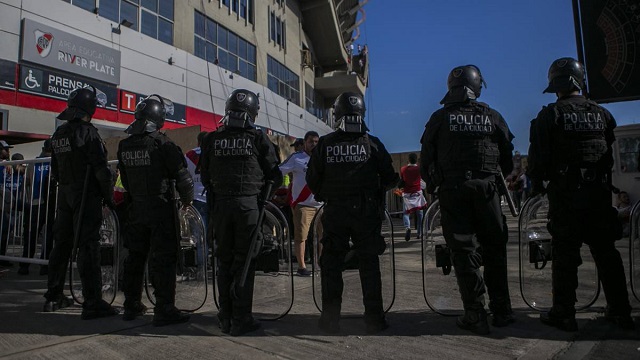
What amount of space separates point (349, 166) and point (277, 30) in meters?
27.4

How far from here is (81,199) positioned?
4.19 m

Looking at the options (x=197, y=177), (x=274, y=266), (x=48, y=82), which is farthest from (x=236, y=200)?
(x=48, y=82)

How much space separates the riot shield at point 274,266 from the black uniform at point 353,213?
1.84 ft

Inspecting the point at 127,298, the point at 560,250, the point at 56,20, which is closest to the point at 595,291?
the point at 560,250

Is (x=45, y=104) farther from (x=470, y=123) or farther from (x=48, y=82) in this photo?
(x=470, y=123)

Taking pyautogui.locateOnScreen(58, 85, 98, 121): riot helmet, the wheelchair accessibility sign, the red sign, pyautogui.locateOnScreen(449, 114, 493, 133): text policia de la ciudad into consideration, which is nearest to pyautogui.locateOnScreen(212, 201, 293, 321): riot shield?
pyautogui.locateOnScreen(449, 114, 493, 133): text policia de la ciudad

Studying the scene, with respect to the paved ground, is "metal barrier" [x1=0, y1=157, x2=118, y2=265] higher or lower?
higher

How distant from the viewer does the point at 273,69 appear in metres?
28.0

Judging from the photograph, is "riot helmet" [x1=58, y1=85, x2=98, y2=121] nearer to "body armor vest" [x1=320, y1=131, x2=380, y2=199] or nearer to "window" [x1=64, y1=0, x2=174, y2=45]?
"body armor vest" [x1=320, y1=131, x2=380, y2=199]

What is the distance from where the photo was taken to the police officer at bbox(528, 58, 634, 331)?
333 cm

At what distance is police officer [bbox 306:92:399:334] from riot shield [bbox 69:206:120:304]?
236 centimetres

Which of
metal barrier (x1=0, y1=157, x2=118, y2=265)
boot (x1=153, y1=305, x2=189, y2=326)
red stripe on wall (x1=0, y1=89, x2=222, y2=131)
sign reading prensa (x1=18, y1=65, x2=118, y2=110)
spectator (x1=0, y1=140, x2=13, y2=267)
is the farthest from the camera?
sign reading prensa (x1=18, y1=65, x2=118, y2=110)

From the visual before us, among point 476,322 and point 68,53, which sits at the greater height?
point 68,53

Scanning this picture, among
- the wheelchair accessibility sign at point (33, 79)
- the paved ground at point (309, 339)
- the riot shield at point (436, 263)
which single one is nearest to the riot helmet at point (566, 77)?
the riot shield at point (436, 263)
